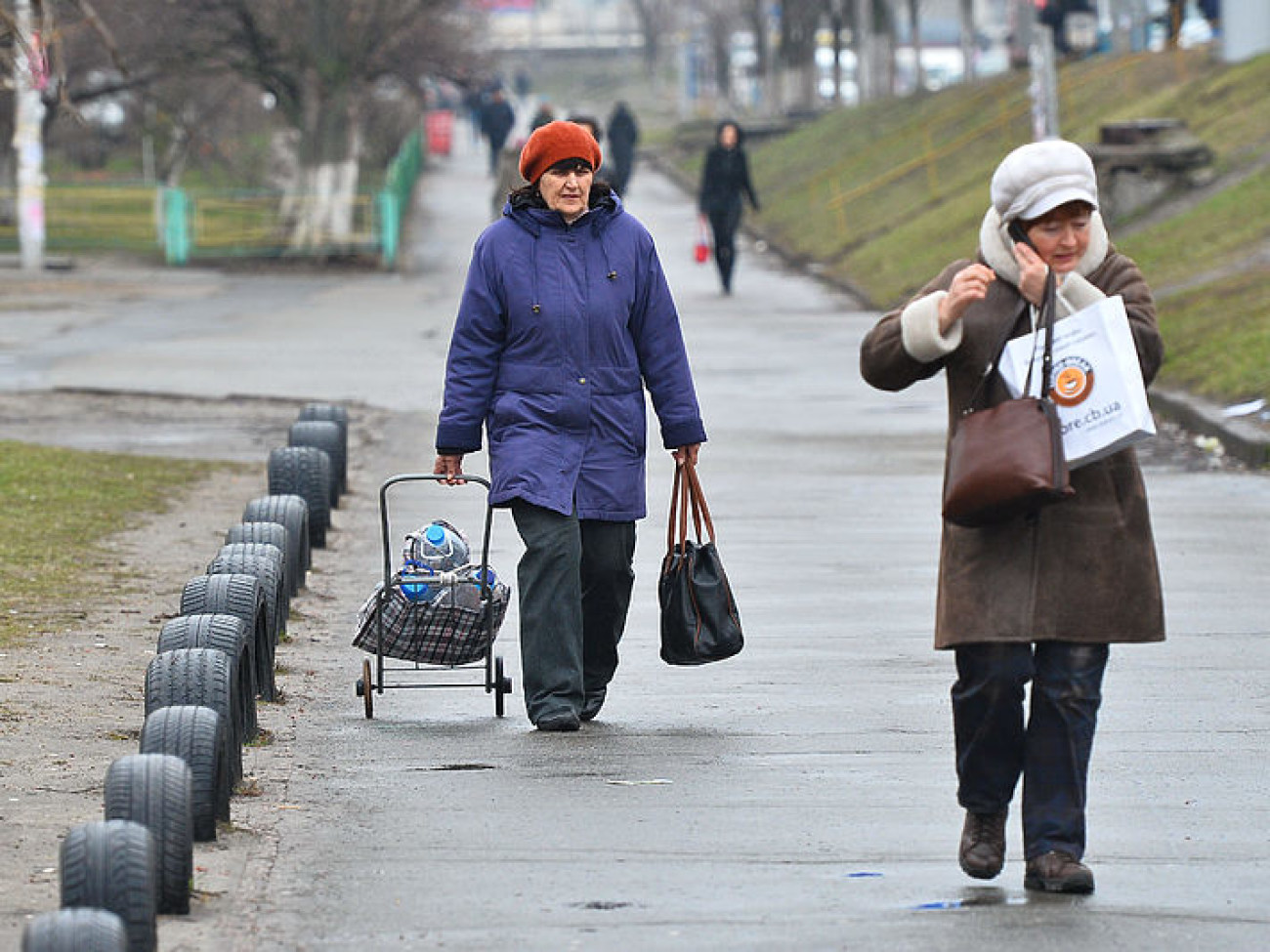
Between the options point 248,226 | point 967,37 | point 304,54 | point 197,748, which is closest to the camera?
point 197,748

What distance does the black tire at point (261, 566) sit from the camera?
8.93 meters

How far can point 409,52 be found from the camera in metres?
40.8

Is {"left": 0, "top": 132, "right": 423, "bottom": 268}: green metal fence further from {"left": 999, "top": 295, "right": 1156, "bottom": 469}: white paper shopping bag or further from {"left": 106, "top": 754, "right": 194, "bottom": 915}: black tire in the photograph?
{"left": 999, "top": 295, "right": 1156, "bottom": 469}: white paper shopping bag

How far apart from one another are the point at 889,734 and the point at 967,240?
69.4ft

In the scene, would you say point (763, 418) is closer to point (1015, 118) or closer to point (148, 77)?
point (1015, 118)

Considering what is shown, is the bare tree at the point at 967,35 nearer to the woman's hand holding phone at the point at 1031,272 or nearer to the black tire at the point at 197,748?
the black tire at the point at 197,748

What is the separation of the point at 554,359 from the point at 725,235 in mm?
21924

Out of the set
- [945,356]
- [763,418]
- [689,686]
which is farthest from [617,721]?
[763,418]

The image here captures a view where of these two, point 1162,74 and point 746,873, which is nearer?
point 746,873

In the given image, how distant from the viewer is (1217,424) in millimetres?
16156

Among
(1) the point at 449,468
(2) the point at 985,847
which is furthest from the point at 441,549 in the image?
(2) the point at 985,847

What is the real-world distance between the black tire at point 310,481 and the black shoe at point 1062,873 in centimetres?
704

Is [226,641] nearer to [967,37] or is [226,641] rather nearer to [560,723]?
[560,723]

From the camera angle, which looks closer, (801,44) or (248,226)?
(248,226)
